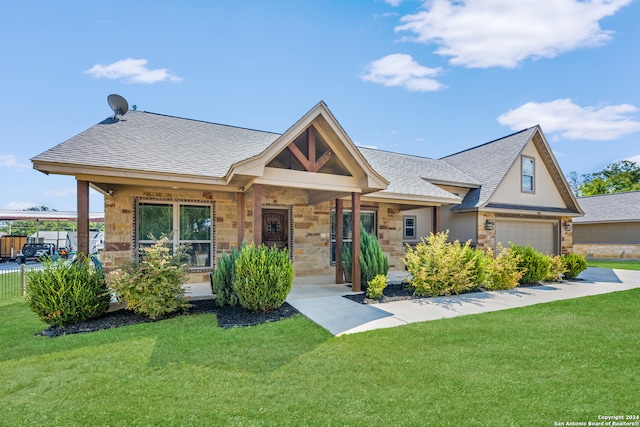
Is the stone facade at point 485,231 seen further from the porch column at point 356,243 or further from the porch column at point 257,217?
the porch column at point 257,217

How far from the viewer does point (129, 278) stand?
5.77 m

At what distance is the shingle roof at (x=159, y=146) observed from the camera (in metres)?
6.88

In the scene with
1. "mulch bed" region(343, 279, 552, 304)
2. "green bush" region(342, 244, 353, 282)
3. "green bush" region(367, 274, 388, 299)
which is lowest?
"mulch bed" region(343, 279, 552, 304)

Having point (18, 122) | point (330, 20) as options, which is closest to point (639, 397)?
point (330, 20)

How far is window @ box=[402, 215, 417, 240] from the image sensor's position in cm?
1330

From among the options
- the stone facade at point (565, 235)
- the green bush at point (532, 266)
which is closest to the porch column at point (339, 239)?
the green bush at point (532, 266)

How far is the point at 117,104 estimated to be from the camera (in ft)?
32.5

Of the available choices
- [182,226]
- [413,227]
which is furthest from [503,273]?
[182,226]

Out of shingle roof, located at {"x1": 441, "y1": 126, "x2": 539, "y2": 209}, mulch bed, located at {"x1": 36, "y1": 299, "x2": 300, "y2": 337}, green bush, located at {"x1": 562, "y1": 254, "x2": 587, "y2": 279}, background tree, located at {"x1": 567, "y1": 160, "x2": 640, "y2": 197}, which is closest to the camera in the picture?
mulch bed, located at {"x1": 36, "y1": 299, "x2": 300, "y2": 337}

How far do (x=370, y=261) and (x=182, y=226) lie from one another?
5.37 metres

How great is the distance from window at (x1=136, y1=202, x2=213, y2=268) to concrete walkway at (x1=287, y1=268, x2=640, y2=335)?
2.94m

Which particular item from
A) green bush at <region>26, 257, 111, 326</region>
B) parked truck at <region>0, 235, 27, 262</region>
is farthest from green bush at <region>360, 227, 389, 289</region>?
parked truck at <region>0, 235, 27, 262</region>

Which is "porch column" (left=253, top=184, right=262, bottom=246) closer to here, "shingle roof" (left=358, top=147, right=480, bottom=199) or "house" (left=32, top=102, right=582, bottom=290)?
"house" (left=32, top=102, right=582, bottom=290)

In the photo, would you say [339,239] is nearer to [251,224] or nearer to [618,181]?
[251,224]
